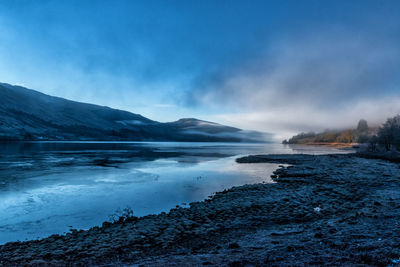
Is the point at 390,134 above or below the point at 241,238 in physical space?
above

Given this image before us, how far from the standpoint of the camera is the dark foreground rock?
8941 mm

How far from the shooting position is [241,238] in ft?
40.4

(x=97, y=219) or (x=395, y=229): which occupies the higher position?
(x=395, y=229)

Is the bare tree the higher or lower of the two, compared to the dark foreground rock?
higher

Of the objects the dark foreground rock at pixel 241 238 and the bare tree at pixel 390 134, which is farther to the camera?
the bare tree at pixel 390 134

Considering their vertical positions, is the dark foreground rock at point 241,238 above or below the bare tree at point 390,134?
below

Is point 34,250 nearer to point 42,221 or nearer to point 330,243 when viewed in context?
point 42,221

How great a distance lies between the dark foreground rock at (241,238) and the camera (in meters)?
8.94

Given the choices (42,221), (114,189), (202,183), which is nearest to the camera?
(42,221)

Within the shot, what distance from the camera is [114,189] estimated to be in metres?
27.4

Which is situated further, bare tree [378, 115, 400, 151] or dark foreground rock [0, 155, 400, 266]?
bare tree [378, 115, 400, 151]

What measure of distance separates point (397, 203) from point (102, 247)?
20547mm

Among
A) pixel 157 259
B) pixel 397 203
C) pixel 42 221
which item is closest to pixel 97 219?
pixel 42 221

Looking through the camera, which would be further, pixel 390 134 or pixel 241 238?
pixel 390 134
